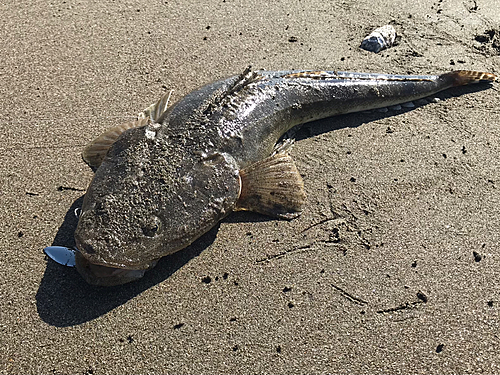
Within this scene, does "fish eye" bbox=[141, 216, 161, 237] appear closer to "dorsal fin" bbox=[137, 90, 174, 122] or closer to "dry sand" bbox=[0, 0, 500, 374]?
"dry sand" bbox=[0, 0, 500, 374]

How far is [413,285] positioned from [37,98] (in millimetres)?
4030

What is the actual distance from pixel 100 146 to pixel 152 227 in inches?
51.4

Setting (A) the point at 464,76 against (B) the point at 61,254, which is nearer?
(B) the point at 61,254

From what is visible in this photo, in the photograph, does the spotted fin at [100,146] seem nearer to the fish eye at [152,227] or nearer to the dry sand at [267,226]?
the dry sand at [267,226]

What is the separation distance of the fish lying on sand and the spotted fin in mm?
11

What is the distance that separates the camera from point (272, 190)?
3803mm

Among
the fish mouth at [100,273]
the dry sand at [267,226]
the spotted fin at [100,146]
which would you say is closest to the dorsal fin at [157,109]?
the dry sand at [267,226]

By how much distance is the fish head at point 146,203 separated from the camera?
300 centimetres

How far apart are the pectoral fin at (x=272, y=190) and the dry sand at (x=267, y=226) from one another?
120 mm

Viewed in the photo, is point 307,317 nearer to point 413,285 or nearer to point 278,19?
point 413,285

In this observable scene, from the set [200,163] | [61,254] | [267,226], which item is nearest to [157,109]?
[200,163]

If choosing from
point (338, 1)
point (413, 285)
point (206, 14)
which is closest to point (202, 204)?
point (413, 285)

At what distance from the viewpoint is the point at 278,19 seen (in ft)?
20.2

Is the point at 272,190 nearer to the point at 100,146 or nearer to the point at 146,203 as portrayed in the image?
the point at 146,203
